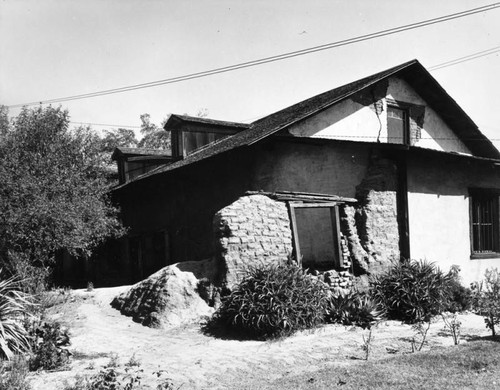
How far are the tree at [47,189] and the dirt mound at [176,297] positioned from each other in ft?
10.4

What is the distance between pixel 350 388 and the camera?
18.2 ft

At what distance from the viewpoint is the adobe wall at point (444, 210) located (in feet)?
42.9

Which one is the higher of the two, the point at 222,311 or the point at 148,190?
the point at 148,190

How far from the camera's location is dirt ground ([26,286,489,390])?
20.8 ft

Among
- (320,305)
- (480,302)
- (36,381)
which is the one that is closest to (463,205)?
(480,302)

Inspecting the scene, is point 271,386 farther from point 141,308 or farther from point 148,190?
point 148,190

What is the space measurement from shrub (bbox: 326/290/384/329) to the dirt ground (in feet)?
0.86

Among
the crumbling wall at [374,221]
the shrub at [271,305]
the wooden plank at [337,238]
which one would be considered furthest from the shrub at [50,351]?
the crumbling wall at [374,221]

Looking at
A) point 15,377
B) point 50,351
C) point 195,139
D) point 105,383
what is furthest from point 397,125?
point 15,377

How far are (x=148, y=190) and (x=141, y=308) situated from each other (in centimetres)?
787

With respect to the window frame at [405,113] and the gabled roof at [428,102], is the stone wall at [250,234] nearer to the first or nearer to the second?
the gabled roof at [428,102]

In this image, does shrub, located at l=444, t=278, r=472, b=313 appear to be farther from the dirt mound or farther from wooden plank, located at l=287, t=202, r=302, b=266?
the dirt mound

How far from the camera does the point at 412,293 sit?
33.4 feet

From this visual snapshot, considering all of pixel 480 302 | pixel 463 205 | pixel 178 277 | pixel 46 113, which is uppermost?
pixel 46 113
